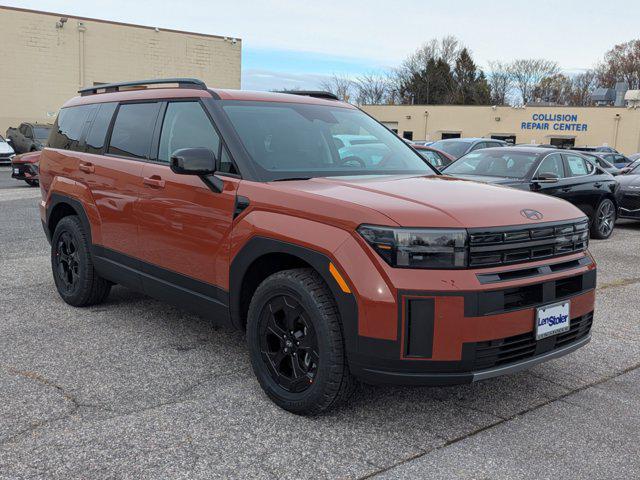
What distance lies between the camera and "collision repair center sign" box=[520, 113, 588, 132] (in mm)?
45688

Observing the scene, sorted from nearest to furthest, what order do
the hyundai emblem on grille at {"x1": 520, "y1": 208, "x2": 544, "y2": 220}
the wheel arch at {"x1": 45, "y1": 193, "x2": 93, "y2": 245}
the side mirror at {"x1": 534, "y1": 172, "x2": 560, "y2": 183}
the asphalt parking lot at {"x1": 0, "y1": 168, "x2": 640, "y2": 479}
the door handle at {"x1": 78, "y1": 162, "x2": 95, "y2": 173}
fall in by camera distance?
the asphalt parking lot at {"x1": 0, "y1": 168, "x2": 640, "y2": 479}
the hyundai emblem on grille at {"x1": 520, "y1": 208, "x2": 544, "y2": 220}
the door handle at {"x1": 78, "y1": 162, "x2": 95, "y2": 173}
the wheel arch at {"x1": 45, "y1": 193, "x2": 93, "y2": 245}
the side mirror at {"x1": 534, "y1": 172, "x2": 560, "y2": 183}

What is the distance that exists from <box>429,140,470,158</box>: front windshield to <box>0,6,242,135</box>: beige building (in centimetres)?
2568

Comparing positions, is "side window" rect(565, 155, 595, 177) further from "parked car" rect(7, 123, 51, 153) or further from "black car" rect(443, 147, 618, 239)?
"parked car" rect(7, 123, 51, 153)

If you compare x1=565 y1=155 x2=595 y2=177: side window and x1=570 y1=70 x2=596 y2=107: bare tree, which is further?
x1=570 y1=70 x2=596 y2=107: bare tree

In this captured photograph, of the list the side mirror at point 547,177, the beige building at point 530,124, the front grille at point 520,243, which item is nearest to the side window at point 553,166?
the side mirror at point 547,177

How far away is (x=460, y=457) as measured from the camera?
313 centimetres

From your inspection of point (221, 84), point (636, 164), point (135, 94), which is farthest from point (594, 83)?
point (135, 94)

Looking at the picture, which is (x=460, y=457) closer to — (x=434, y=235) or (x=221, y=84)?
(x=434, y=235)

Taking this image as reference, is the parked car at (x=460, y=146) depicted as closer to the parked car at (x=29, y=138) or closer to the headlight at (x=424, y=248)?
the headlight at (x=424, y=248)

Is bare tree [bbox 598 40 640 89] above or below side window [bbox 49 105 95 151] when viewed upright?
above

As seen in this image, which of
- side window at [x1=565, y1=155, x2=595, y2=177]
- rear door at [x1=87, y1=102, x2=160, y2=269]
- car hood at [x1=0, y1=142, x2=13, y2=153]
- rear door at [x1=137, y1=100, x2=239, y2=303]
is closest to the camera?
rear door at [x1=137, y1=100, x2=239, y2=303]

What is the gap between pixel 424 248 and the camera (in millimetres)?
3098

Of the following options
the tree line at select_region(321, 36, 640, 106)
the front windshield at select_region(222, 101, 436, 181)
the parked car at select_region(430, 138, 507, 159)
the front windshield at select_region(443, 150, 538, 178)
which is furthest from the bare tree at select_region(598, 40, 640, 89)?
the front windshield at select_region(222, 101, 436, 181)

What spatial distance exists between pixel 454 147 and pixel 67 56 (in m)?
26.7
